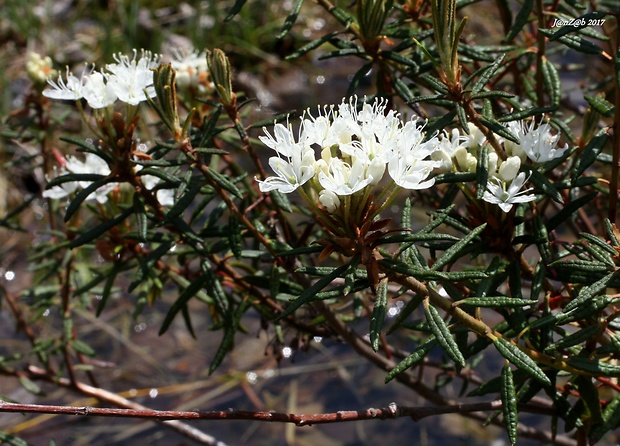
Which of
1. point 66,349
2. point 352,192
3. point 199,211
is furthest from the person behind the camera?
point 66,349

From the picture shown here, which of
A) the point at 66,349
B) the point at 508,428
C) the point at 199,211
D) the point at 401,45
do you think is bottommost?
the point at 508,428

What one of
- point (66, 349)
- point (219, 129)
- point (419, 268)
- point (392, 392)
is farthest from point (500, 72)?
point (392, 392)

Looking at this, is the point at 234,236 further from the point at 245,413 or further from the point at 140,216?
the point at 245,413

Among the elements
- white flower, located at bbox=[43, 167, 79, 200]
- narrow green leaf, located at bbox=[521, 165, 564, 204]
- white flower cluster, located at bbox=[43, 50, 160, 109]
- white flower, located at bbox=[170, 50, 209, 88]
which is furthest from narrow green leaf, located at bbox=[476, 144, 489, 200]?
white flower, located at bbox=[43, 167, 79, 200]

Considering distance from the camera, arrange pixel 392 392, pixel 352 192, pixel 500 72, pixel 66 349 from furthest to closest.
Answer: pixel 392 392, pixel 66 349, pixel 500 72, pixel 352 192

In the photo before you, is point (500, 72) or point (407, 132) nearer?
point (407, 132)

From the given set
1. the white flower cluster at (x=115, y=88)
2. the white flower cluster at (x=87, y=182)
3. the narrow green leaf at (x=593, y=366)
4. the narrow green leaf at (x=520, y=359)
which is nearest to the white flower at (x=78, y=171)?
the white flower cluster at (x=87, y=182)

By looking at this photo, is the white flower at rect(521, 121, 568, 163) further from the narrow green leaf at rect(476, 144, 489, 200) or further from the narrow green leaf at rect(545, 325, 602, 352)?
the narrow green leaf at rect(545, 325, 602, 352)

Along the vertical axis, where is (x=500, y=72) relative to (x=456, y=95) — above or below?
above

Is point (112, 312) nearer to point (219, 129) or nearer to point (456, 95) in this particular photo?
point (219, 129)
